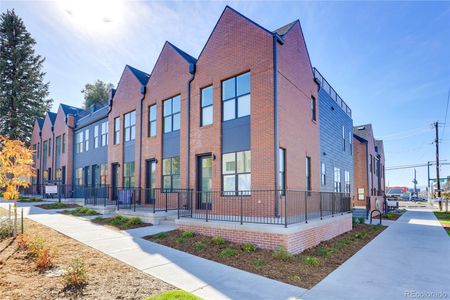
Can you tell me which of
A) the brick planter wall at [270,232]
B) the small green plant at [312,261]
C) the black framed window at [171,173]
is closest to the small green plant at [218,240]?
the brick planter wall at [270,232]

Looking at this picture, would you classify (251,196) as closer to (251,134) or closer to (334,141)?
(251,134)

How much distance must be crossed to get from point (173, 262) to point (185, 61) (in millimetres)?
9704

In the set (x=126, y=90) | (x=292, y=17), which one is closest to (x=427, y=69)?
(x=292, y=17)

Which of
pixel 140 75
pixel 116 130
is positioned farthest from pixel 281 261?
pixel 116 130

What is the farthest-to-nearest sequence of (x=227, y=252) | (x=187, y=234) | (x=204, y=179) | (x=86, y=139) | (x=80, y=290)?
1. (x=86, y=139)
2. (x=204, y=179)
3. (x=187, y=234)
4. (x=227, y=252)
5. (x=80, y=290)

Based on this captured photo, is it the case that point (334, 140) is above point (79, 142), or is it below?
below

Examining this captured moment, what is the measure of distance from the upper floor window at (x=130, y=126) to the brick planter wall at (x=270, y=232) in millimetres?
8517

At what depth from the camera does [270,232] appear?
282 inches

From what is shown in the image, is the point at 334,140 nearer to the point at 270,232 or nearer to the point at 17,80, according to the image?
the point at 270,232

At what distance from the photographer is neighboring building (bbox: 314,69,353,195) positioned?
15.5 metres

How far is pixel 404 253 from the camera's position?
319 inches

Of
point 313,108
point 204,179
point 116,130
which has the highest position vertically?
point 313,108

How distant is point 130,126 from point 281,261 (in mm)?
13015

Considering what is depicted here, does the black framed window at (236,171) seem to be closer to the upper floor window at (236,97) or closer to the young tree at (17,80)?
the upper floor window at (236,97)
